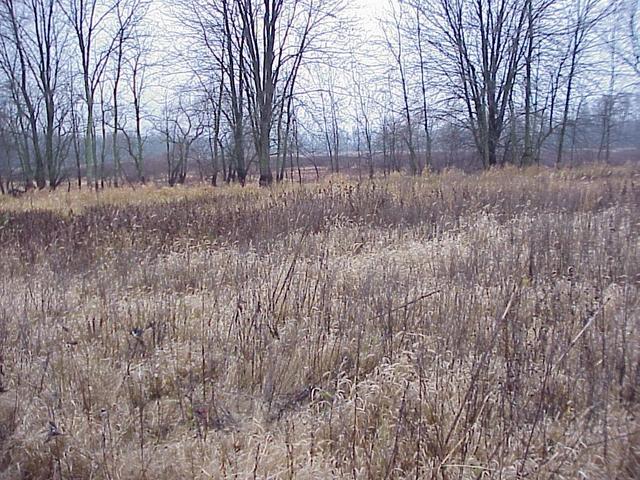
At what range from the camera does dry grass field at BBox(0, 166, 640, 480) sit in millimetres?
2008

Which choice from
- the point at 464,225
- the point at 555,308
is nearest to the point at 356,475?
the point at 555,308

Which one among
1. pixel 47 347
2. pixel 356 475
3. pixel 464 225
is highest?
pixel 464 225

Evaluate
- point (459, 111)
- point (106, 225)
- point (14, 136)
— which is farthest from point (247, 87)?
point (14, 136)

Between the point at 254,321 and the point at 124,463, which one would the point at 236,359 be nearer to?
the point at 254,321

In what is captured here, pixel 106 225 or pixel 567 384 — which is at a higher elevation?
pixel 106 225

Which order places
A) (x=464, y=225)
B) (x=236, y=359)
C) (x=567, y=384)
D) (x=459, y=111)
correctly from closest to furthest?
1. (x=567, y=384)
2. (x=236, y=359)
3. (x=464, y=225)
4. (x=459, y=111)

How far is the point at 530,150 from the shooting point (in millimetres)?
20938

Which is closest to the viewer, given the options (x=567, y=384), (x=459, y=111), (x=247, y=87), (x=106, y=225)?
(x=567, y=384)

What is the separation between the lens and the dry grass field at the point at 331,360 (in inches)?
79.0

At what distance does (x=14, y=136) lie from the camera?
1169 inches

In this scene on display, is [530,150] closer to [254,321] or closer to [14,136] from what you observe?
[254,321]

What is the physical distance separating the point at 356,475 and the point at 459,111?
813 inches

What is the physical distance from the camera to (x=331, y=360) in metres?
2.87

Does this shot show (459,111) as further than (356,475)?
Yes
